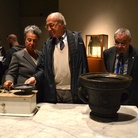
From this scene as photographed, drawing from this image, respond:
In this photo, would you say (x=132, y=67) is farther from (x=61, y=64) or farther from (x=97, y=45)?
(x=97, y=45)

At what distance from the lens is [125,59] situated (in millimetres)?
2316

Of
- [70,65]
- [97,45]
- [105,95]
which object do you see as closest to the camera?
[105,95]

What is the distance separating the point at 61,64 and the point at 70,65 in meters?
0.08

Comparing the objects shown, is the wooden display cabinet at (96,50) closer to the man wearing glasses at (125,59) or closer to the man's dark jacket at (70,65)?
the man wearing glasses at (125,59)

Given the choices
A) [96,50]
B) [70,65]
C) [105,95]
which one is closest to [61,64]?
[70,65]

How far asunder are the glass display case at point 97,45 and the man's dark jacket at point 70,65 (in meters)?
1.93

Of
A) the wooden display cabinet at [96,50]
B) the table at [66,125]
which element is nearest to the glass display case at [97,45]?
the wooden display cabinet at [96,50]

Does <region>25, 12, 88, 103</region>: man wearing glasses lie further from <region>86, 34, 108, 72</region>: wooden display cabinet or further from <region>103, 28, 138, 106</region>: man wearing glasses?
<region>86, 34, 108, 72</region>: wooden display cabinet

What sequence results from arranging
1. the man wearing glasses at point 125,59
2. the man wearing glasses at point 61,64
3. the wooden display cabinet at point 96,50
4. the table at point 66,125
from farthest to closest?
the wooden display cabinet at point 96,50
the man wearing glasses at point 125,59
the man wearing glasses at point 61,64
the table at point 66,125

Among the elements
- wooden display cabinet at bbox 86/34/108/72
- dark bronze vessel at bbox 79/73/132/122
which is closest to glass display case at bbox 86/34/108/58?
wooden display cabinet at bbox 86/34/108/72

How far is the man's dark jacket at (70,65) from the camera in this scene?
6.48ft

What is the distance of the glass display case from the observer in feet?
12.9

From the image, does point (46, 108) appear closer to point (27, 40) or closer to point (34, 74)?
point (34, 74)

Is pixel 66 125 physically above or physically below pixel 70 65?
below
